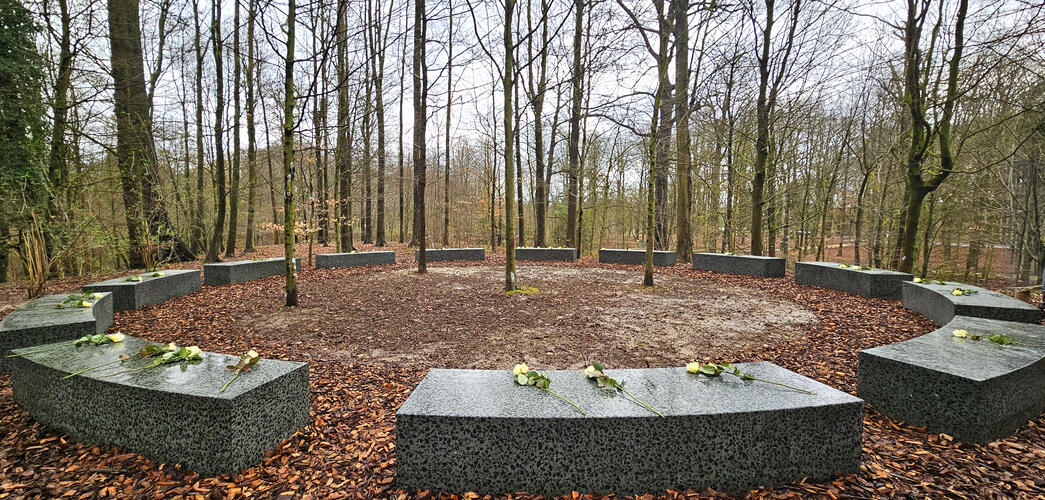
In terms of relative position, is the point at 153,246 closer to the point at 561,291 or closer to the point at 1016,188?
the point at 561,291

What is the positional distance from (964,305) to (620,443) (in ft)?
16.5

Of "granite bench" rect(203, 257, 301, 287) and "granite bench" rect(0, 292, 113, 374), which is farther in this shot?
"granite bench" rect(203, 257, 301, 287)

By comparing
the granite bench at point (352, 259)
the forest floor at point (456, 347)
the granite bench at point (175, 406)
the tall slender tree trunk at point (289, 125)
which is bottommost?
the forest floor at point (456, 347)

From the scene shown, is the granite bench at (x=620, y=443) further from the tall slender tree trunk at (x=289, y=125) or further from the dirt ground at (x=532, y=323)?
the tall slender tree trunk at (x=289, y=125)

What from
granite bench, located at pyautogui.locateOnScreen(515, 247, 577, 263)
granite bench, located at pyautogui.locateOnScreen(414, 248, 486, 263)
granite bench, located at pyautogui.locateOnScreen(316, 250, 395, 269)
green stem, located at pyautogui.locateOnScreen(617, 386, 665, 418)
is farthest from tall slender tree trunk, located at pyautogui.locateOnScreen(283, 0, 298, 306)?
granite bench, located at pyautogui.locateOnScreen(515, 247, 577, 263)

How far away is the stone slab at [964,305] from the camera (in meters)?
3.93

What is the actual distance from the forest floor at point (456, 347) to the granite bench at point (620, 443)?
9 centimetres

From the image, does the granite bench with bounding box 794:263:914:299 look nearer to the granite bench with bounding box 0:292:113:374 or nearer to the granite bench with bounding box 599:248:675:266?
the granite bench with bounding box 599:248:675:266

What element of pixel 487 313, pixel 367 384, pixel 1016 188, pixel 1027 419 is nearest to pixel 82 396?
pixel 367 384

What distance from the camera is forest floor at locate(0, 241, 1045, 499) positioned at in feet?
6.17

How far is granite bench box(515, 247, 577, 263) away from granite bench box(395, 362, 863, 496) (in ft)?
35.3

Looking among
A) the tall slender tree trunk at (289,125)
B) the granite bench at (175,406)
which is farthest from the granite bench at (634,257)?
the granite bench at (175,406)

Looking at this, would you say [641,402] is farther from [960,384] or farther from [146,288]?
[146,288]

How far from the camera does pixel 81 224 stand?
24.0 feet
